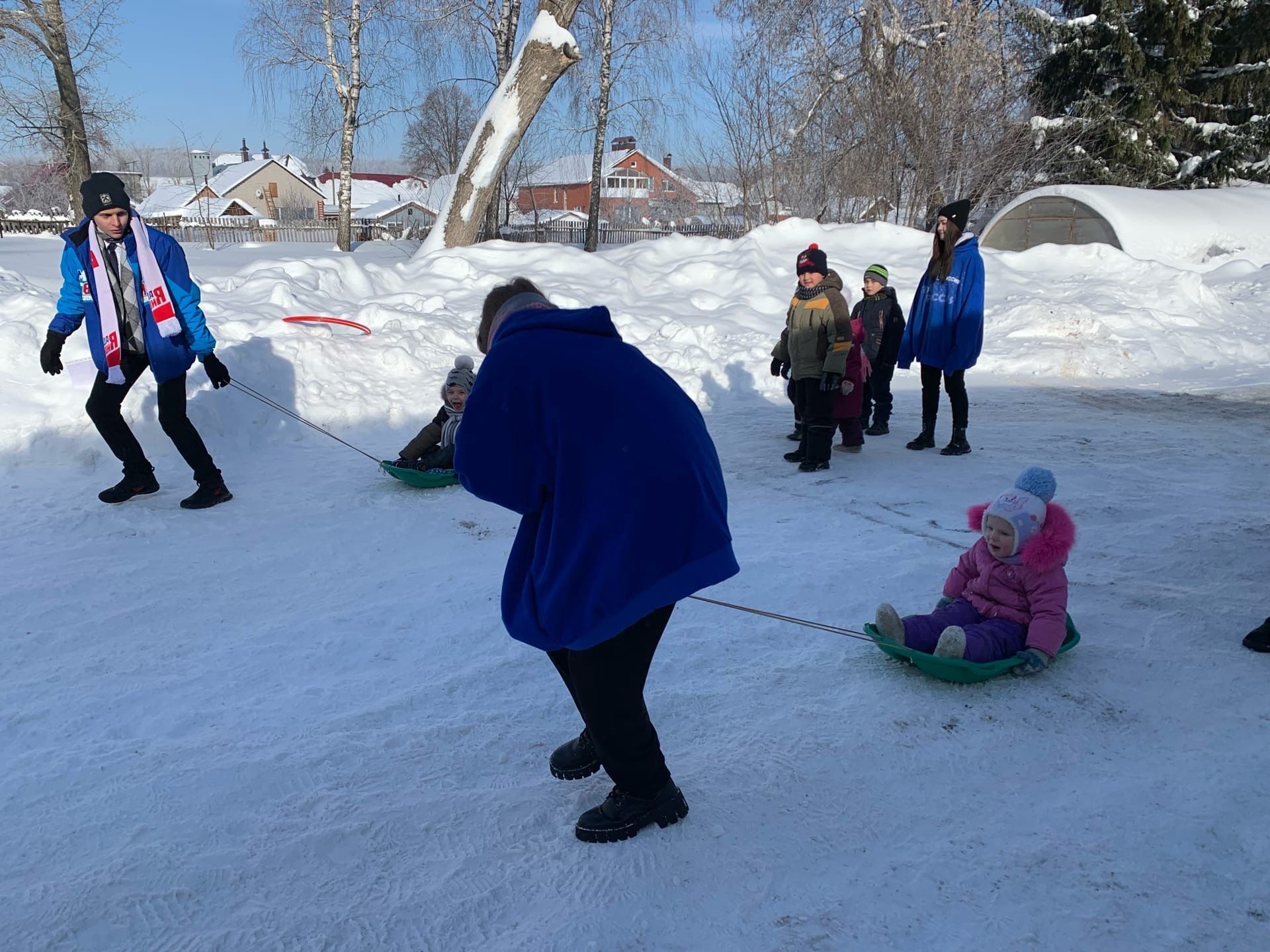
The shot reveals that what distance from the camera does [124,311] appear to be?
16.9 ft

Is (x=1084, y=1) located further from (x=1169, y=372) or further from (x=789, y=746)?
(x=789, y=746)

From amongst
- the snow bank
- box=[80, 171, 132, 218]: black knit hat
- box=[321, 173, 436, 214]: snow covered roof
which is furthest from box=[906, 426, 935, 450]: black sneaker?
box=[321, 173, 436, 214]: snow covered roof

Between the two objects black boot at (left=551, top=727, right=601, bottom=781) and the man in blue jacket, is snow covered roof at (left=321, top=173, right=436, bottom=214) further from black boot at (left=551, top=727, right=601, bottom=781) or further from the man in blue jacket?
black boot at (left=551, top=727, right=601, bottom=781)

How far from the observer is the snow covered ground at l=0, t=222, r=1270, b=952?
2.32 m

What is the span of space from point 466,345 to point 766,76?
49.3ft

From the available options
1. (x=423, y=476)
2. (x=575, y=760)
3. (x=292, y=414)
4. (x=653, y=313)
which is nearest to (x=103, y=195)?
(x=292, y=414)

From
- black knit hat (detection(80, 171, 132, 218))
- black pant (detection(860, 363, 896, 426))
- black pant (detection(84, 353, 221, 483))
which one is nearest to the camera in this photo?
black knit hat (detection(80, 171, 132, 218))

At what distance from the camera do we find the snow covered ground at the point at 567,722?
2.32 metres

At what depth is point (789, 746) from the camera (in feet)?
10.1

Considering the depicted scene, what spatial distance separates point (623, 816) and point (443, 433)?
164 inches

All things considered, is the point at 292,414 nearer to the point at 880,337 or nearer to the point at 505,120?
the point at 880,337

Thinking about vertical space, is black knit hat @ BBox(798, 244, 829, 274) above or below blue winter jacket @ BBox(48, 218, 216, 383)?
above

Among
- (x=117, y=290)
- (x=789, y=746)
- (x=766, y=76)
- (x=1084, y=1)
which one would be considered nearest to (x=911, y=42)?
(x=766, y=76)

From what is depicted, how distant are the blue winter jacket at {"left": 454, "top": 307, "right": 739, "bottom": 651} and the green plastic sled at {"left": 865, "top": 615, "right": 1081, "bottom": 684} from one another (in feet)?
5.11
